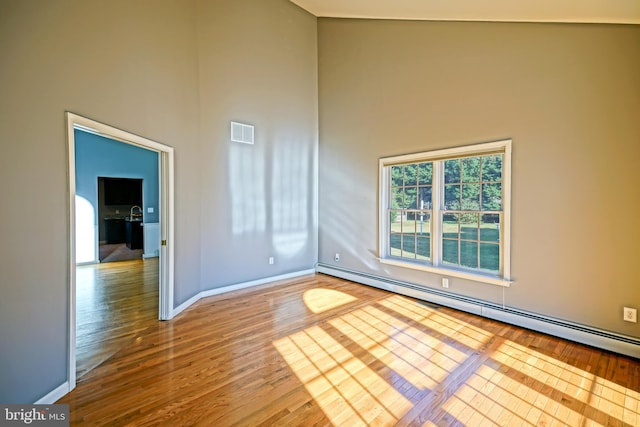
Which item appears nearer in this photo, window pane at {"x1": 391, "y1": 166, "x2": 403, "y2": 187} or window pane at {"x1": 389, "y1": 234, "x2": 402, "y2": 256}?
window pane at {"x1": 391, "y1": 166, "x2": 403, "y2": 187}

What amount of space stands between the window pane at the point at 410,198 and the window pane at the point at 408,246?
45cm

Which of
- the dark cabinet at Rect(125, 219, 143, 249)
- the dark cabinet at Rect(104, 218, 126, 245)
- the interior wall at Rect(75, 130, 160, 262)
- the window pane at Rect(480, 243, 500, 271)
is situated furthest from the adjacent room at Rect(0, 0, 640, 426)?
the dark cabinet at Rect(104, 218, 126, 245)

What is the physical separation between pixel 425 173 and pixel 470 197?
2.36ft

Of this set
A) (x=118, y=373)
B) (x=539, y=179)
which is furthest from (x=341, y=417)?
(x=539, y=179)

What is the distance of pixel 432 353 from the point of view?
279 cm

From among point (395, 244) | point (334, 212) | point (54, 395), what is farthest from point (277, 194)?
point (54, 395)

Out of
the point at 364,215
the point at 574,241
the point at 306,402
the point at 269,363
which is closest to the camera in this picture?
the point at 306,402

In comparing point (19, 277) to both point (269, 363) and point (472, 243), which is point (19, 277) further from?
point (472, 243)

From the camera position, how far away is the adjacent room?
2.04m

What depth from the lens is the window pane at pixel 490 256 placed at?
363cm

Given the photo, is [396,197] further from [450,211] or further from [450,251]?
[450,251]

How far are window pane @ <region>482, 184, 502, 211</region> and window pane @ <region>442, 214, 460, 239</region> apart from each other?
40 cm

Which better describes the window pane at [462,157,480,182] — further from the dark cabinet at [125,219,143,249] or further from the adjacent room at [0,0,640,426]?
the dark cabinet at [125,219,143,249]

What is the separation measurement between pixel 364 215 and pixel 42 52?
13.8ft
